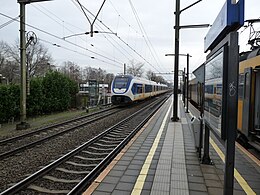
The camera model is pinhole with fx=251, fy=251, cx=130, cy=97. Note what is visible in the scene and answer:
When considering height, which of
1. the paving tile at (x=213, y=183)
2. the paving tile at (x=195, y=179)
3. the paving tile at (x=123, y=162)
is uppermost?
the paving tile at (x=195, y=179)

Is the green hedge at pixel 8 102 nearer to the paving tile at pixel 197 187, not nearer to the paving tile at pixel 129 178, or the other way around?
the paving tile at pixel 129 178

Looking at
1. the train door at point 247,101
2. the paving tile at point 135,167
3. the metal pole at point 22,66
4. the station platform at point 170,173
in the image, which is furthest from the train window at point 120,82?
the paving tile at point 135,167

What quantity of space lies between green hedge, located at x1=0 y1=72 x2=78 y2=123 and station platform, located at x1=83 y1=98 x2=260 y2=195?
33.7 feet

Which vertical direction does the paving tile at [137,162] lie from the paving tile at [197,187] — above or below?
below

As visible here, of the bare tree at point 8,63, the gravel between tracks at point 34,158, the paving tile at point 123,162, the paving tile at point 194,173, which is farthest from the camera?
the bare tree at point 8,63

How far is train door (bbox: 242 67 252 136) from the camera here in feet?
23.9

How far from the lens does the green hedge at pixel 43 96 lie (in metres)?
14.9

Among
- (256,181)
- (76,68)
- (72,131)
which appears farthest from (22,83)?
(76,68)

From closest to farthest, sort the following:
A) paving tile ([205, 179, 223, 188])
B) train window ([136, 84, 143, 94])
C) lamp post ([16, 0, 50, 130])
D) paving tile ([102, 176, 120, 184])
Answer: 1. paving tile ([205, 179, 223, 188])
2. paving tile ([102, 176, 120, 184])
3. lamp post ([16, 0, 50, 130])
4. train window ([136, 84, 143, 94])

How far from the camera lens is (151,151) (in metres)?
6.92

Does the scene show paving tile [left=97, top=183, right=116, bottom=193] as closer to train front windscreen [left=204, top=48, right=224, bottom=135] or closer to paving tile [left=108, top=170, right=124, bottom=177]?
paving tile [left=108, top=170, right=124, bottom=177]

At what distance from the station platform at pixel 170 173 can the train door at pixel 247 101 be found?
0.77 m

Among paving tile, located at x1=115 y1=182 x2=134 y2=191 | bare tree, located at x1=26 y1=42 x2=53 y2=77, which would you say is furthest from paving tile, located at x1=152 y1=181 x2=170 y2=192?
bare tree, located at x1=26 y1=42 x2=53 y2=77

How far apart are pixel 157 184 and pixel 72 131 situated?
7274 mm
